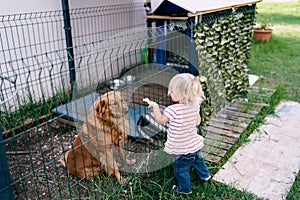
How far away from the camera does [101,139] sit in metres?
2.67

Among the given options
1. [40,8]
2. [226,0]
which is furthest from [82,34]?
[226,0]

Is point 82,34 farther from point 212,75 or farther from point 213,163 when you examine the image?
point 213,163

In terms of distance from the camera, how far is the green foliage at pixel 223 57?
349 cm

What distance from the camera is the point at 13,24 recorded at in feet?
13.8

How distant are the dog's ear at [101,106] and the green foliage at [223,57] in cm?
133

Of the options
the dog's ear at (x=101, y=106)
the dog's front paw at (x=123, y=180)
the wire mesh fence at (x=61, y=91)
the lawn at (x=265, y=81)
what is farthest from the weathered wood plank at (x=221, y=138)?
the dog's ear at (x=101, y=106)

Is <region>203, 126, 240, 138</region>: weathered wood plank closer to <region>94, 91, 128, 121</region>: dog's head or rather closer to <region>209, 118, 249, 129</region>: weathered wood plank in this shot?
<region>209, 118, 249, 129</region>: weathered wood plank

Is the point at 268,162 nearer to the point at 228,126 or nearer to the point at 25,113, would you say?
the point at 228,126

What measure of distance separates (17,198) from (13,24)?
2.56 metres

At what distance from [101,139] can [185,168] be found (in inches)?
30.2

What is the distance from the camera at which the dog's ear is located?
255 cm

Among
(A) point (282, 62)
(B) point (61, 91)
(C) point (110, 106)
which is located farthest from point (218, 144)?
(A) point (282, 62)

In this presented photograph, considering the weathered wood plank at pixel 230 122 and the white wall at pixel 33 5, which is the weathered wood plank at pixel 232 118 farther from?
the white wall at pixel 33 5

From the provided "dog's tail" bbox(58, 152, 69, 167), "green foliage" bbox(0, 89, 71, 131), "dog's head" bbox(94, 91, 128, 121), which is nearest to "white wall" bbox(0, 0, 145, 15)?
"green foliage" bbox(0, 89, 71, 131)
